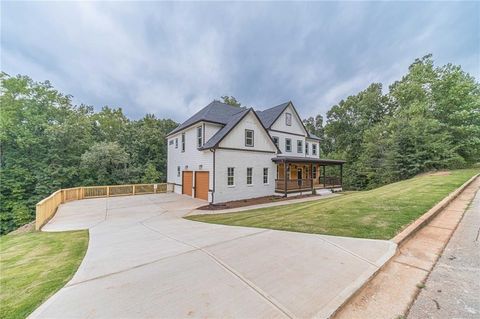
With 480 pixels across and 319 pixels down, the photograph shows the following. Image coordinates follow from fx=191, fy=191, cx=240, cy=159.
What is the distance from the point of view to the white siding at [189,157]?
14.1m

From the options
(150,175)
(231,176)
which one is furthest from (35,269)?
(150,175)

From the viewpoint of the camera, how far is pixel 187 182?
17.0 m

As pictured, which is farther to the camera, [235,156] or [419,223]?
[235,156]

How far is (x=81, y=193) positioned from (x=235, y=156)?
1246 centimetres

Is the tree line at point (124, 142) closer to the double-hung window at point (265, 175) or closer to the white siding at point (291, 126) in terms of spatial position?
the white siding at point (291, 126)

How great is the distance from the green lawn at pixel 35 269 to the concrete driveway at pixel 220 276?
0.84ft

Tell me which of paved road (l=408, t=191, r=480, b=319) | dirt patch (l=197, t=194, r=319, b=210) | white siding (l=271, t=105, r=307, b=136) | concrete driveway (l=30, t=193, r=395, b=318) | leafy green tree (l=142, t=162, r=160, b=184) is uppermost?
white siding (l=271, t=105, r=307, b=136)

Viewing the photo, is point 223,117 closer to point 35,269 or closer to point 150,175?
point 150,175

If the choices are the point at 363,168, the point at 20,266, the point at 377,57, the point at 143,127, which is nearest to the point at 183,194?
the point at 20,266

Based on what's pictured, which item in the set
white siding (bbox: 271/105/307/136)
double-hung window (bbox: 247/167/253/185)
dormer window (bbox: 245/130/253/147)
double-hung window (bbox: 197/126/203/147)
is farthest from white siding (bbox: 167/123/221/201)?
white siding (bbox: 271/105/307/136)

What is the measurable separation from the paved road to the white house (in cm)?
1105

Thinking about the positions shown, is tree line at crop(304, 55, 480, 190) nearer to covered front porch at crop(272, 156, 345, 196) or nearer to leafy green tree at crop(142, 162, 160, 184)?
covered front porch at crop(272, 156, 345, 196)

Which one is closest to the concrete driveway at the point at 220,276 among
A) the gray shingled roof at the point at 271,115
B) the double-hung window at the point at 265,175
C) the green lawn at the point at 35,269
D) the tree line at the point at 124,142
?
the green lawn at the point at 35,269

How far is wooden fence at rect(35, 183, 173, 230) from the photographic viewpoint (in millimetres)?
9258
